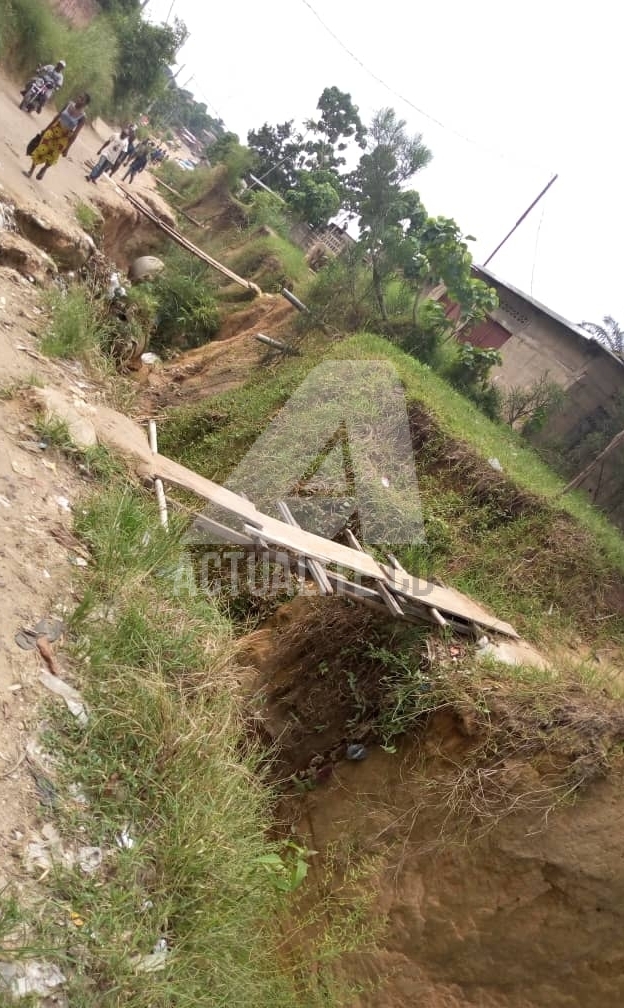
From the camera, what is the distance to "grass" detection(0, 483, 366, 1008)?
7.41ft

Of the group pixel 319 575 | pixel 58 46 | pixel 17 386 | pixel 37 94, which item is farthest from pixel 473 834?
pixel 58 46

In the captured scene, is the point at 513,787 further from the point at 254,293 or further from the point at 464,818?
the point at 254,293

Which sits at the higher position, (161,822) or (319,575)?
(319,575)

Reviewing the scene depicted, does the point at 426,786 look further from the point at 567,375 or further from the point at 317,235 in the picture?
the point at 317,235

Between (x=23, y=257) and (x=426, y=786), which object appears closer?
(x=426, y=786)

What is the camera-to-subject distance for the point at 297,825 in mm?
4207

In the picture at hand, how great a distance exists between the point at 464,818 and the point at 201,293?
994 cm

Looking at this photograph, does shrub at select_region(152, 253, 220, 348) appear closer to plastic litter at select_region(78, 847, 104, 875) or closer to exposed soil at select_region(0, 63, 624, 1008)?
exposed soil at select_region(0, 63, 624, 1008)

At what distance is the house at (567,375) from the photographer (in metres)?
11.4

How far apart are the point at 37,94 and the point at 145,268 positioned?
3.03 meters

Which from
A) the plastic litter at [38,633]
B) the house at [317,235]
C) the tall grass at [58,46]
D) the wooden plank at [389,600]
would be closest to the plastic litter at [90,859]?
the plastic litter at [38,633]

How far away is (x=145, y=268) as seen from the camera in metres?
11.8

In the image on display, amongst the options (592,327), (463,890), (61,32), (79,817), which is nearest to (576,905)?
(463,890)

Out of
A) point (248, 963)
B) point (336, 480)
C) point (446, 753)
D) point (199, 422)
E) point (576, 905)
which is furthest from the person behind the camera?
point (199, 422)
